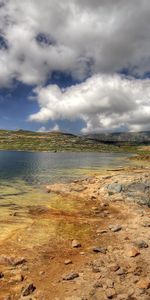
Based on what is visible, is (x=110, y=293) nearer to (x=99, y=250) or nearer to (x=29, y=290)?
(x=29, y=290)

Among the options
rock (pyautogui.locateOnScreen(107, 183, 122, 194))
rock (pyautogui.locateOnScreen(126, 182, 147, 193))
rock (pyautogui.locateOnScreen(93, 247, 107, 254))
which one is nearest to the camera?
rock (pyautogui.locateOnScreen(93, 247, 107, 254))

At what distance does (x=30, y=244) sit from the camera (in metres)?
27.5

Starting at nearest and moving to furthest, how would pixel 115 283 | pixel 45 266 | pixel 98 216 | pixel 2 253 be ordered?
pixel 115 283 → pixel 45 266 → pixel 2 253 → pixel 98 216

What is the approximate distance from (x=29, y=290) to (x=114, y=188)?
1355 inches

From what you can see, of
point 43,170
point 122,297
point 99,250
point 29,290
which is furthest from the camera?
point 43,170

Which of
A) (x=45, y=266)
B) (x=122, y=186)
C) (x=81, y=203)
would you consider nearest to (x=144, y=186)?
(x=122, y=186)

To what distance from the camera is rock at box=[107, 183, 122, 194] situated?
166ft

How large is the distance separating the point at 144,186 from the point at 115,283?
31.1m

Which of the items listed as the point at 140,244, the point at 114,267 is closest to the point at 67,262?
the point at 114,267

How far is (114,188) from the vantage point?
170 feet

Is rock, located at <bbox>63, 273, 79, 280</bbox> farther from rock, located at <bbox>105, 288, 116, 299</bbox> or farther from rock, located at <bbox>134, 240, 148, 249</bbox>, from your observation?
rock, located at <bbox>134, 240, 148, 249</bbox>

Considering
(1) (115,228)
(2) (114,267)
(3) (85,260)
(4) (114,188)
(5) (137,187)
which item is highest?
(5) (137,187)

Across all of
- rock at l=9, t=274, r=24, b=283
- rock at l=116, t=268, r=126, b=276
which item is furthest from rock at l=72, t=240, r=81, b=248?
rock at l=9, t=274, r=24, b=283

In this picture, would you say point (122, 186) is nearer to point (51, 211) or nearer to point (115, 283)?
point (51, 211)
